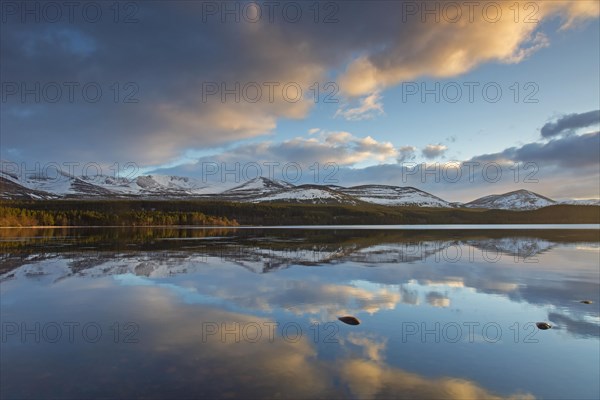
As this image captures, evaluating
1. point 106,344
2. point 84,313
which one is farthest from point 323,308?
point 84,313

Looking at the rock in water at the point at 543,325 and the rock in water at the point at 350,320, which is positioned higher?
the rock in water at the point at 350,320

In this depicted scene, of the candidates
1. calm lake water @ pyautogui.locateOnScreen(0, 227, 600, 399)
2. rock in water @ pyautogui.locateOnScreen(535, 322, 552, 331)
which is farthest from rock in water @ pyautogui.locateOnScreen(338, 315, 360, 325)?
rock in water @ pyautogui.locateOnScreen(535, 322, 552, 331)

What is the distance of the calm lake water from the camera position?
10297mm

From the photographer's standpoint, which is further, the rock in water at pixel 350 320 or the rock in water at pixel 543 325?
the rock in water at pixel 350 320

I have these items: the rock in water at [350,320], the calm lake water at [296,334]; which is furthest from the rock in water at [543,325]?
the rock in water at [350,320]

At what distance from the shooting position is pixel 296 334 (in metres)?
14.8

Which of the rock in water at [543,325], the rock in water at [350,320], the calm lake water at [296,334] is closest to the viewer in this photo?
the calm lake water at [296,334]

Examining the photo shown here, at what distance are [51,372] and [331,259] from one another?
2964 cm

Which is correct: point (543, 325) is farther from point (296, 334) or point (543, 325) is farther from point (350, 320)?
point (296, 334)

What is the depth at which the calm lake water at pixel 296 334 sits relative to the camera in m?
10.3

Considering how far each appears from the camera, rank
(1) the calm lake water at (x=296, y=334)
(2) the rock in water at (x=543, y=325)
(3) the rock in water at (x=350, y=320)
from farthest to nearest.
A: (3) the rock in water at (x=350, y=320)
(2) the rock in water at (x=543, y=325)
(1) the calm lake water at (x=296, y=334)

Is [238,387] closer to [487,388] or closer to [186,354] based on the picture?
[186,354]

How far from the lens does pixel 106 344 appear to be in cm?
1354

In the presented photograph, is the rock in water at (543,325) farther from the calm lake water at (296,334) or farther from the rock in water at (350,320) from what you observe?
the rock in water at (350,320)
